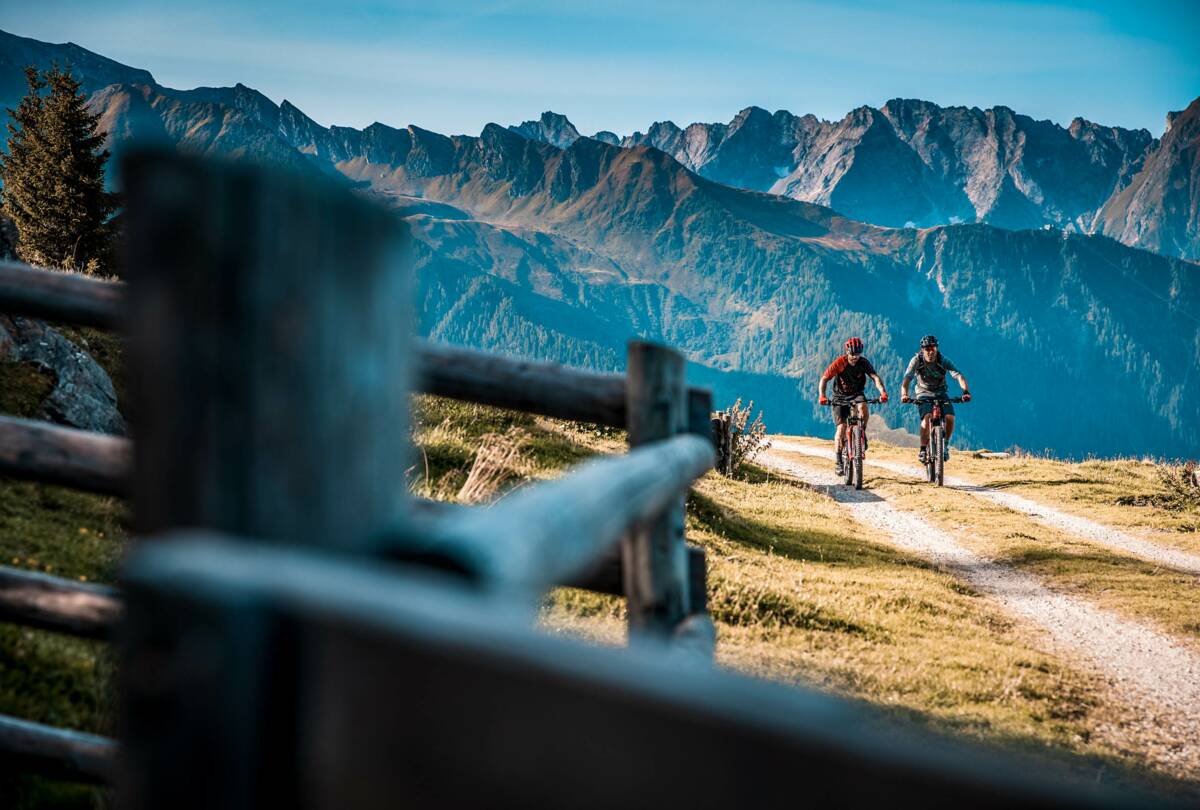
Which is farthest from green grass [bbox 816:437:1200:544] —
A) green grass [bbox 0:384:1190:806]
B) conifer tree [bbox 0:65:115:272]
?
conifer tree [bbox 0:65:115:272]

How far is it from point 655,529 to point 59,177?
4465cm

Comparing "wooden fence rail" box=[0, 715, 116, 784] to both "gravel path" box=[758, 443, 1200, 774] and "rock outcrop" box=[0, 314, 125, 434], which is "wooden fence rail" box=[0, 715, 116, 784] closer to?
"rock outcrop" box=[0, 314, 125, 434]

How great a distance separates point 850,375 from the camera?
56.4ft

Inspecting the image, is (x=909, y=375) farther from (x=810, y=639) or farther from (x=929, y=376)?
(x=810, y=639)

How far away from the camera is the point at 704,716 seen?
2.36ft

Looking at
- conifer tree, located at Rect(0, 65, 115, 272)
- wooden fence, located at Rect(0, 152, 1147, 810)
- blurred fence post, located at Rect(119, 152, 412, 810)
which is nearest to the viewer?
wooden fence, located at Rect(0, 152, 1147, 810)

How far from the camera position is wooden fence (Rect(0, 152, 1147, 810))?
0.73 metres

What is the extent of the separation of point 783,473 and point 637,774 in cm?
2082

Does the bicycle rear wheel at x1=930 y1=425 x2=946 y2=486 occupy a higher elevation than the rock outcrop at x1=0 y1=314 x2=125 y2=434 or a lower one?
lower

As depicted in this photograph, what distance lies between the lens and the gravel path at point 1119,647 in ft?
19.8

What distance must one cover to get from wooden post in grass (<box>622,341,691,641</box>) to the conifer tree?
38.7m

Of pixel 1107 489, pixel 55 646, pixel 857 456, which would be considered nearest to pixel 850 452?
pixel 857 456

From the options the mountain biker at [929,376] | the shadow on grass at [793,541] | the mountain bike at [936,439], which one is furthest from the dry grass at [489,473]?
the mountain bike at [936,439]

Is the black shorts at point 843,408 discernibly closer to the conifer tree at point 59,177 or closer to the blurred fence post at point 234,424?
the blurred fence post at point 234,424
